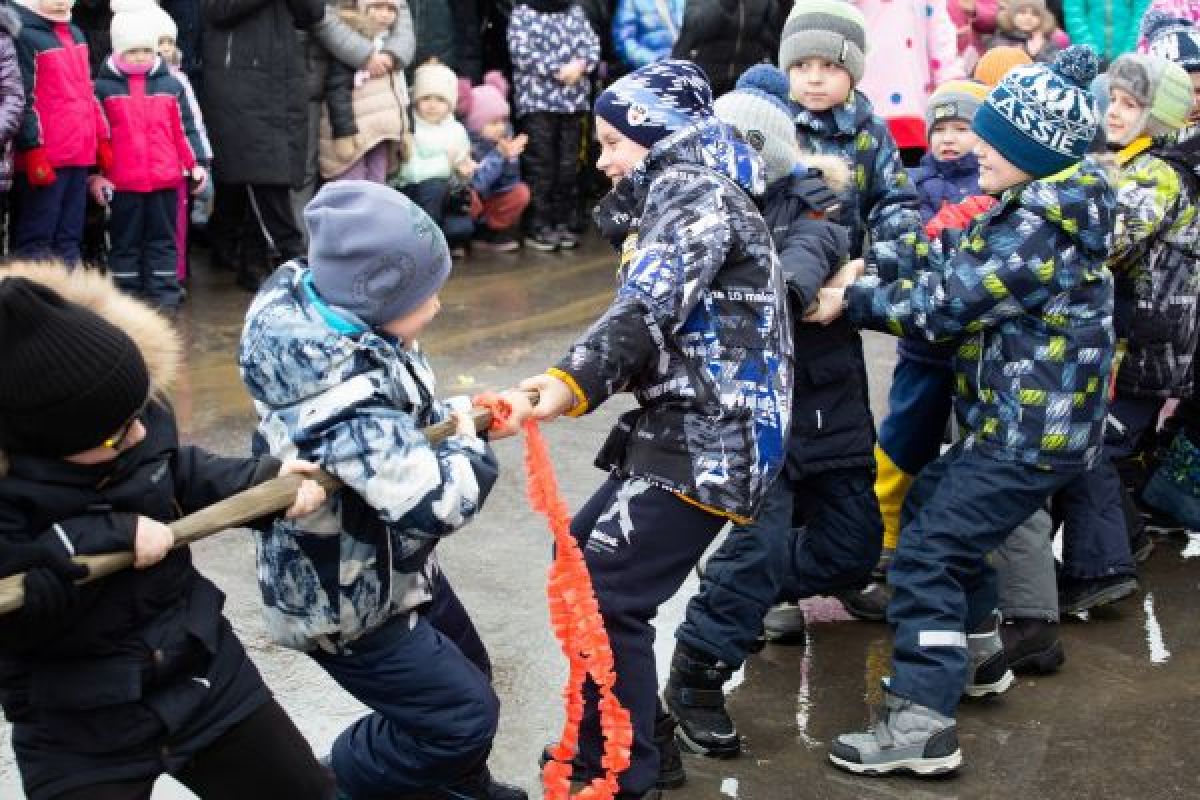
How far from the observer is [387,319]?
3.65 meters

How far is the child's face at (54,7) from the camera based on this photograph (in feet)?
27.0

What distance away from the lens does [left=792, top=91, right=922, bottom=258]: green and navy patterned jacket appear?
217 inches

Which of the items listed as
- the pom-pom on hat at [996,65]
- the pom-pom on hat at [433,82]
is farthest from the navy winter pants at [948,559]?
the pom-pom on hat at [433,82]

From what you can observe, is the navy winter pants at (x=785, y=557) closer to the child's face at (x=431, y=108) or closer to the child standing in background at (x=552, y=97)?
the child's face at (x=431, y=108)

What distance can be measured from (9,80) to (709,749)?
16.8 feet

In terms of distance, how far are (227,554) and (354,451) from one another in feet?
8.31

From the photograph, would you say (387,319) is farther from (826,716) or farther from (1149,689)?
(1149,689)

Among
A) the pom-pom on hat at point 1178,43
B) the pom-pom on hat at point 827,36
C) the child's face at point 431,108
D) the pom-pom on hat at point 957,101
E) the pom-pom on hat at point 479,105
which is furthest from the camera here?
the pom-pom on hat at point 479,105

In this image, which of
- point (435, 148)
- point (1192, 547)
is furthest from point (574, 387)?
point (435, 148)

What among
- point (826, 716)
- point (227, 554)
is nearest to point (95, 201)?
point (227, 554)

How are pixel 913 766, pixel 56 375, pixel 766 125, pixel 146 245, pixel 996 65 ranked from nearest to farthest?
1. pixel 56 375
2. pixel 913 766
3. pixel 766 125
4. pixel 996 65
5. pixel 146 245

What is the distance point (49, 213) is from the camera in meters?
8.48

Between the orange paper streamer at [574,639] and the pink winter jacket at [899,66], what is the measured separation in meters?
6.71

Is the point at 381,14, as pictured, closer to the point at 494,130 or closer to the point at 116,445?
A: the point at 494,130
